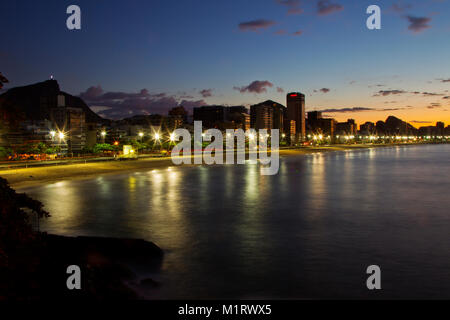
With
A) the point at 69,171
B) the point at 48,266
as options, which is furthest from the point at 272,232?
the point at 69,171

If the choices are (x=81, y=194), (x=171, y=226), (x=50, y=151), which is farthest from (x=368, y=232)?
(x=50, y=151)

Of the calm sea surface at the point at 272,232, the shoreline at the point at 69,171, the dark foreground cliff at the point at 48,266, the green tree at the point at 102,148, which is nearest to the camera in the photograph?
the dark foreground cliff at the point at 48,266

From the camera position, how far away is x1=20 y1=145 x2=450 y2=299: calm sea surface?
1065 centimetres

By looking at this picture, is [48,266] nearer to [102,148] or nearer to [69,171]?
[69,171]

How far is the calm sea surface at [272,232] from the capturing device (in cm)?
1065

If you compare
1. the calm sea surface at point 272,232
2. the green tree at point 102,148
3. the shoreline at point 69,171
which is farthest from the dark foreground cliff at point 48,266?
the green tree at point 102,148

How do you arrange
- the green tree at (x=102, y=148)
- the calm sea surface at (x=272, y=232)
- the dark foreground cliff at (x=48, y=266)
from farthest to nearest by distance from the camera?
the green tree at (x=102, y=148) → the calm sea surface at (x=272, y=232) → the dark foreground cliff at (x=48, y=266)

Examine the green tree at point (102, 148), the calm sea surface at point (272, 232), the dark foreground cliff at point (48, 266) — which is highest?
the green tree at point (102, 148)

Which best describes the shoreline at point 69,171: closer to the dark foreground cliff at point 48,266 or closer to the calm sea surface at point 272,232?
the calm sea surface at point 272,232

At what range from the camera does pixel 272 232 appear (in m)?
16.8

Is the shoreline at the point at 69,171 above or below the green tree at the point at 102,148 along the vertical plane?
below

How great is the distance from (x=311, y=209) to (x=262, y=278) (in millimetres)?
12373

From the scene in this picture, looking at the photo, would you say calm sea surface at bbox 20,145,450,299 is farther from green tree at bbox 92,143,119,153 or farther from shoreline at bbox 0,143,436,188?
green tree at bbox 92,143,119,153

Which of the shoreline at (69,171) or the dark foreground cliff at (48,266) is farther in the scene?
the shoreline at (69,171)
